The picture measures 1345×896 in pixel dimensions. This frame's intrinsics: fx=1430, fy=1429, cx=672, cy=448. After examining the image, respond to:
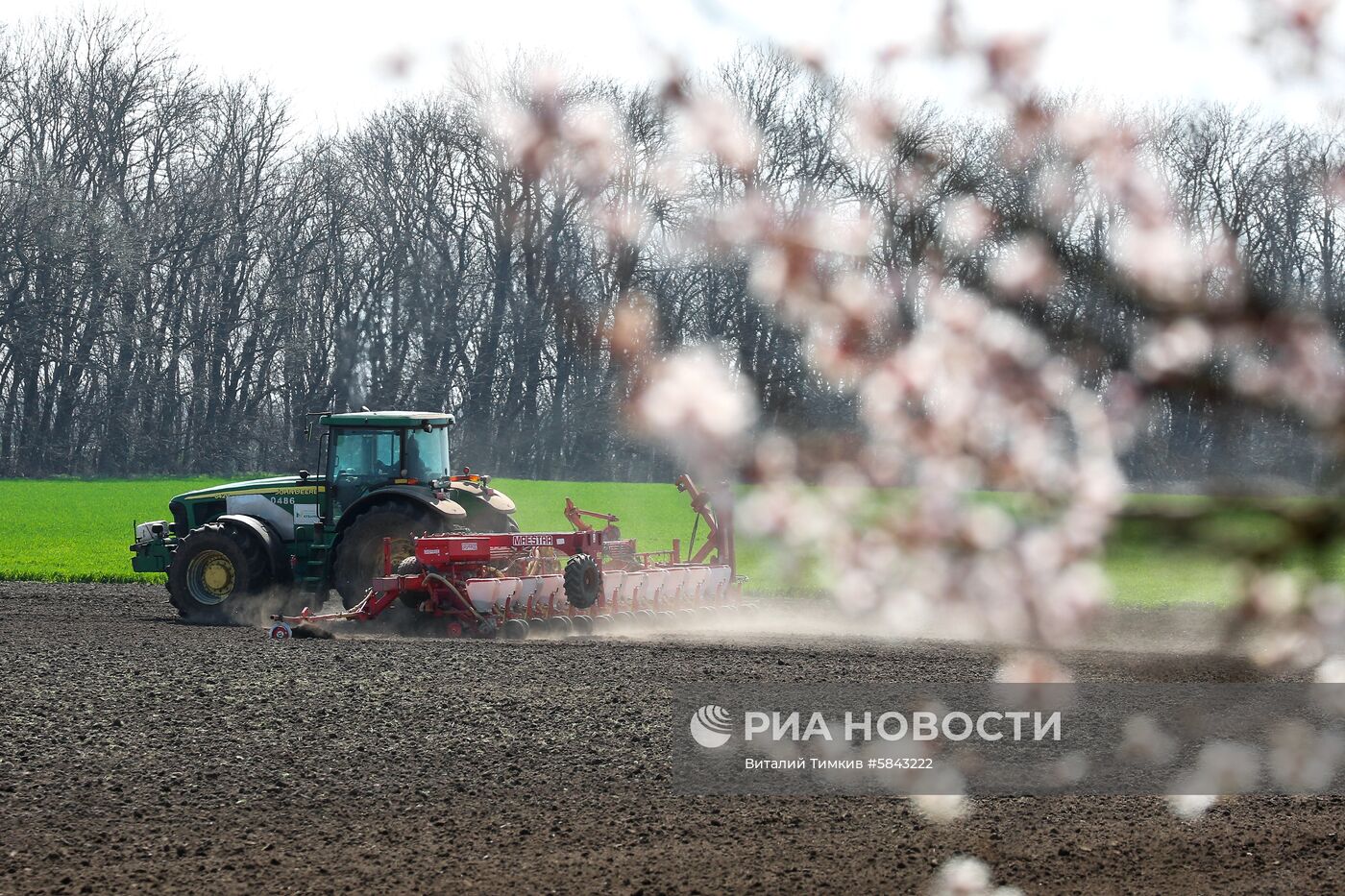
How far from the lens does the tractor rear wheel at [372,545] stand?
14.5 m

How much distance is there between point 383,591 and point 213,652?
1.89 metres

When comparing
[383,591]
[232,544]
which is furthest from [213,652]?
[232,544]

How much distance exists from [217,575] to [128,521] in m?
18.9

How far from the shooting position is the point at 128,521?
32594mm

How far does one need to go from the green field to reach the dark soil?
158 inches

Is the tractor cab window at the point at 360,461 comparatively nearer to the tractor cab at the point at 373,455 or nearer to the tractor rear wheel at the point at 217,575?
the tractor cab at the point at 373,455

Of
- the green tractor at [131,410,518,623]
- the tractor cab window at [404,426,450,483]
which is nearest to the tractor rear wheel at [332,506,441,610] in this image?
the green tractor at [131,410,518,623]

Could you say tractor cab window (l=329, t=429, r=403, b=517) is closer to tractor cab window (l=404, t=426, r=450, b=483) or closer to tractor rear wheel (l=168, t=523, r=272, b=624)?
Result: tractor cab window (l=404, t=426, r=450, b=483)

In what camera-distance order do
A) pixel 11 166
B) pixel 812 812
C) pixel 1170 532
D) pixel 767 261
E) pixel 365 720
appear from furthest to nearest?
1. pixel 11 166
2. pixel 365 720
3. pixel 812 812
4. pixel 767 261
5. pixel 1170 532

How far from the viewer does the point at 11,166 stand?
45.3m

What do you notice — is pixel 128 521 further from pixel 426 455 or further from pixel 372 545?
pixel 372 545

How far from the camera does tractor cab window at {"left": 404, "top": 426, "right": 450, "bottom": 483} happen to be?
15188mm

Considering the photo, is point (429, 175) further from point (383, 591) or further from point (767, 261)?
point (767, 261)

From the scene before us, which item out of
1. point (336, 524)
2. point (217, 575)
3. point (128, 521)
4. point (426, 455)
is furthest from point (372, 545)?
point (128, 521)
